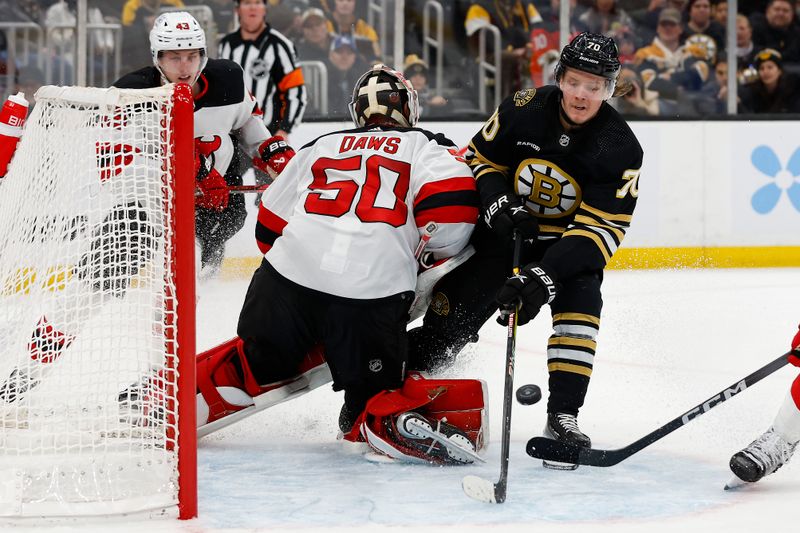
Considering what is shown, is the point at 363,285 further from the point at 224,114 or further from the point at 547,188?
the point at 224,114

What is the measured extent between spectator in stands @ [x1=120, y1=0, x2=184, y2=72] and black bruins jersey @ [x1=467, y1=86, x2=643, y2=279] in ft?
12.5

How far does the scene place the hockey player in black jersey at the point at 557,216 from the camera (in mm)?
2648

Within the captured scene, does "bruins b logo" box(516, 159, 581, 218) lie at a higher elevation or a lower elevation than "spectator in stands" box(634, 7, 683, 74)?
lower

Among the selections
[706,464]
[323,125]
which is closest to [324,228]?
[706,464]

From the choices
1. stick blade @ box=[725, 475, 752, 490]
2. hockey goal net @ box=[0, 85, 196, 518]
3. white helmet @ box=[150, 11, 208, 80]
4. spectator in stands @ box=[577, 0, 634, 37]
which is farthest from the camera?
spectator in stands @ box=[577, 0, 634, 37]

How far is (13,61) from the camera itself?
246 inches

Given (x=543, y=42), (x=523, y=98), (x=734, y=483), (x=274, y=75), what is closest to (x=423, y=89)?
(x=543, y=42)

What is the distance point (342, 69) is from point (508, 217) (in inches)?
155

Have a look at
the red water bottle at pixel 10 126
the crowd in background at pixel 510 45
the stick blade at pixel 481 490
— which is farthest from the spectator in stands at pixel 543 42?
the stick blade at pixel 481 490

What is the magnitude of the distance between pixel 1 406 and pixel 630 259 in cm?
437

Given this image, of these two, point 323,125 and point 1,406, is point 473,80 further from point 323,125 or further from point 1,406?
point 1,406

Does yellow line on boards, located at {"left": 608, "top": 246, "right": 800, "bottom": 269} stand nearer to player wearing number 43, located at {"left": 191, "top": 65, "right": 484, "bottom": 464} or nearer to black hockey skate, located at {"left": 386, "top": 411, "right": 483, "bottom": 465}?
player wearing number 43, located at {"left": 191, "top": 65, "right": 484, "bottom": 464}

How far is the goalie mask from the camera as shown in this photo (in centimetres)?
283

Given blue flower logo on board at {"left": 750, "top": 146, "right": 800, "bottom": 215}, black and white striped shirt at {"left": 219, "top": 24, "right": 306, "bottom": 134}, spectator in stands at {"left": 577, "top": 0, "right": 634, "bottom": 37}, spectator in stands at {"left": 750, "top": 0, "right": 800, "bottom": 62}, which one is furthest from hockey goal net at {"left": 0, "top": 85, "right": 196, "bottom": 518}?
spectator in stands at {"left": 750, "top": 0, "right": 800, "bottom": 62}
